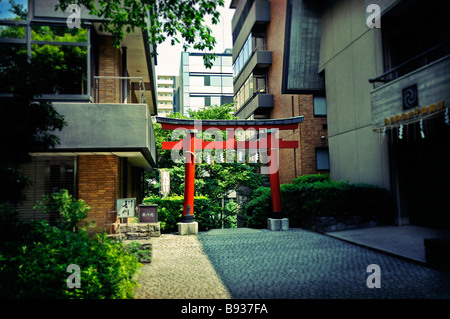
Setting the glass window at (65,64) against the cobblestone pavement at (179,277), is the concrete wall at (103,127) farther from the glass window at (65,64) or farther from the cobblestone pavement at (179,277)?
the cobblestone pavement at (179,277)

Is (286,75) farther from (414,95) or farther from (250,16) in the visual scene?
(250,16)

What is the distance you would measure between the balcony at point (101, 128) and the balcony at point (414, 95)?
26.1 feet

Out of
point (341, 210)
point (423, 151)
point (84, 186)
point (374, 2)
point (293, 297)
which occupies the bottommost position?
point (293, 297)

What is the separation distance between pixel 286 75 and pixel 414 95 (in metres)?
9.26

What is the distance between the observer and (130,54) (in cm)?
1405

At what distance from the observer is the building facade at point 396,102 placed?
10153mm

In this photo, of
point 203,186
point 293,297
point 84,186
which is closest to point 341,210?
point 293,297

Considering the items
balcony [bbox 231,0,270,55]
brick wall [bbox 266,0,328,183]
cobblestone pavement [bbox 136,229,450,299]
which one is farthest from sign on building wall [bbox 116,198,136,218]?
balcony [bbox 231,0,270,55]

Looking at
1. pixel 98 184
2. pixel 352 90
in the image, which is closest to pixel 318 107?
pixel 352 90

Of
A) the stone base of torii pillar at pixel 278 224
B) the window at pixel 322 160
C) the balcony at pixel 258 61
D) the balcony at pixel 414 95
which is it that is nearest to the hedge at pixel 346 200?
the stone base of torii pillar at pixel 278 224

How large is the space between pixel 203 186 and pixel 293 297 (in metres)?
17.3

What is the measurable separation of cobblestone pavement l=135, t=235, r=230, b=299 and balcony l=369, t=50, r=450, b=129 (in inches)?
288
